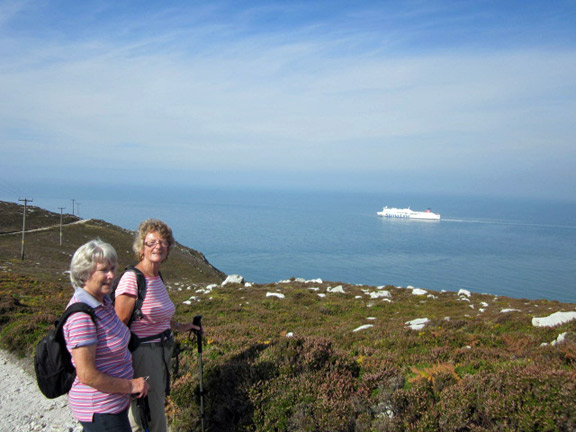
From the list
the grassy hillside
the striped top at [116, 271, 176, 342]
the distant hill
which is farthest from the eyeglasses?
the distant hill

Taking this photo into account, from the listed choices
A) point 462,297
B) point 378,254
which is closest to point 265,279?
point 378,254

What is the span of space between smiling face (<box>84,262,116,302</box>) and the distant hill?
93.2ft

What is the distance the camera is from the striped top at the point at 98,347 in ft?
10.1

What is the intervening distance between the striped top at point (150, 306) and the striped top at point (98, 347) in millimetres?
584

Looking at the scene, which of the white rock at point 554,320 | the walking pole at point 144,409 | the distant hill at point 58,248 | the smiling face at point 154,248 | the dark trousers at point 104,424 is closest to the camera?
the dark trousers at point 104,424

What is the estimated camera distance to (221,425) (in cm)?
552

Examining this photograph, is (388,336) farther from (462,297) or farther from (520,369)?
(462,297)

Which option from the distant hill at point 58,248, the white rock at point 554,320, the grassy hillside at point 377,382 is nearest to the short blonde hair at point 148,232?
the grassy hillside at point 377,382

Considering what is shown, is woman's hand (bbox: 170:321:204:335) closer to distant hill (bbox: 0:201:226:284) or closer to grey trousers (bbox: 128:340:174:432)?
grey trousers (bbox: 128:340:174:432)

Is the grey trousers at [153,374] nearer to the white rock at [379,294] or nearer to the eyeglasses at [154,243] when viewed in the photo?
the eyeglasses at [154,243]

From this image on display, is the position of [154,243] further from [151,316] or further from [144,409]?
[144,409]

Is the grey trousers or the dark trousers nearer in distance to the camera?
the dark trousers

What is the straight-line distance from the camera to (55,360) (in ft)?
10.2

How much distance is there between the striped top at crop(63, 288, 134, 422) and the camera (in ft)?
10.1
